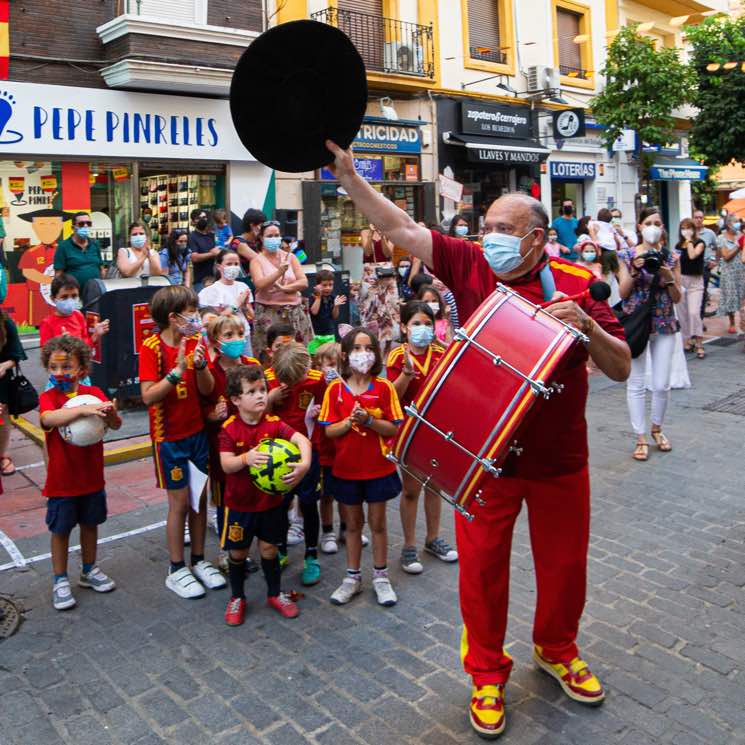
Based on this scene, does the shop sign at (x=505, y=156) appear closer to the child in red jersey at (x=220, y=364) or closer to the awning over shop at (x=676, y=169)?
the awning over shop at (x=676, y=169)

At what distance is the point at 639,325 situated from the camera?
276 inches

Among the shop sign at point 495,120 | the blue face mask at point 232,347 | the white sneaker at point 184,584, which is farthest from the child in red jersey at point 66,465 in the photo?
the shop sign at point 495,120

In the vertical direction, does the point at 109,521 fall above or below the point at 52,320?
below

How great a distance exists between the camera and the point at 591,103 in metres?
20.7

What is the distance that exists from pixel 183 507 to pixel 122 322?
4463 millimetres

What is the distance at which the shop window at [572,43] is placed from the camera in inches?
871

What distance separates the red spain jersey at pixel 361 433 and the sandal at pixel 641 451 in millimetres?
3241

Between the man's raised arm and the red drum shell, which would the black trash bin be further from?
the red drum shell

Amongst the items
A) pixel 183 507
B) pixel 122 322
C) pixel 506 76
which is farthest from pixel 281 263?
pixel 506 76

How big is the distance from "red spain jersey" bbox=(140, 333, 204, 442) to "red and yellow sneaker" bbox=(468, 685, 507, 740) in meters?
2.37

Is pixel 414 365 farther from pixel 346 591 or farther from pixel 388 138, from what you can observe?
pixel 388 138

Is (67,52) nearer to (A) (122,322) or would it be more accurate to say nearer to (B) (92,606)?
(A) (122,322)

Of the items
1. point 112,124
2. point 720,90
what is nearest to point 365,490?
point 112,124

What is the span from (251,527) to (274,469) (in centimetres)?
45
